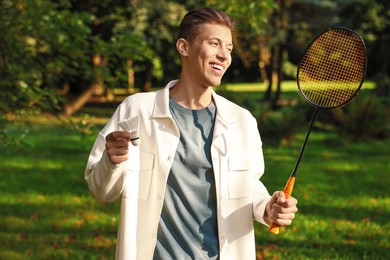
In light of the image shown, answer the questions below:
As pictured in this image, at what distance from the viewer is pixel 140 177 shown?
303cm

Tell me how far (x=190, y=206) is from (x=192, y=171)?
16cm

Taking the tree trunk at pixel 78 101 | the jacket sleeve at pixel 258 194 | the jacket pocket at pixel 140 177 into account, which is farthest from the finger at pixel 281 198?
the tree trunk at pixel 78 101

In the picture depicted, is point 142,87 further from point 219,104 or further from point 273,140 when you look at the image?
point 219,104

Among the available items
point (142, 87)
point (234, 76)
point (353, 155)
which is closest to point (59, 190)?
point (353, 155)

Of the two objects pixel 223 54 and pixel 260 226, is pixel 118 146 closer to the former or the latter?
Result: pixel 223 54

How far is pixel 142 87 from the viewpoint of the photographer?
4109 cm

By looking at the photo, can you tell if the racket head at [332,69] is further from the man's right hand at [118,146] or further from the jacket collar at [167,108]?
the man's right hand at [118,146]

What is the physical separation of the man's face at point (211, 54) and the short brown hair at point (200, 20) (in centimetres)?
2

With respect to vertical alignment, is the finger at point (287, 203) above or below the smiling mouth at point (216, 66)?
below

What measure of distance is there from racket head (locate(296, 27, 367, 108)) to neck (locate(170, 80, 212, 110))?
50 centimetres

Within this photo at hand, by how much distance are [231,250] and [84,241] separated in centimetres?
454

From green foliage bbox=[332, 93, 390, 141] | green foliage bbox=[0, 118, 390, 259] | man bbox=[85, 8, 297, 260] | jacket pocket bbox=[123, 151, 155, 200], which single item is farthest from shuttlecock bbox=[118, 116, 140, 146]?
green foliage bbox=[332, 93, 390, 141]

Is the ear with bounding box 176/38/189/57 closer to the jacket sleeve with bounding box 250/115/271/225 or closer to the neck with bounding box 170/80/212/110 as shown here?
the neck with bounding box 170/80/212/110

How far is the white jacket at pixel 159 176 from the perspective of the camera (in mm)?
2961
